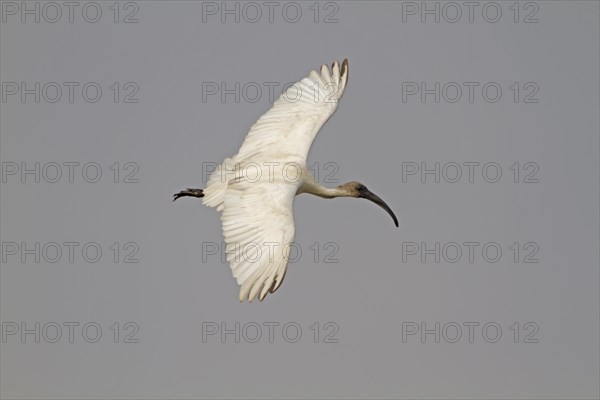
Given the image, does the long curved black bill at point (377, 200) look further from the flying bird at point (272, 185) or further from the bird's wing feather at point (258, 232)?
the bird's wing feather at point (258, 232)

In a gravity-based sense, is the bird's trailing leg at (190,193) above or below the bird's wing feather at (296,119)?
below

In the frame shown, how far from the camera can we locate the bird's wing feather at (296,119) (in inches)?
854

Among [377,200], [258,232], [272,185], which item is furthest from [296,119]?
[258,232]

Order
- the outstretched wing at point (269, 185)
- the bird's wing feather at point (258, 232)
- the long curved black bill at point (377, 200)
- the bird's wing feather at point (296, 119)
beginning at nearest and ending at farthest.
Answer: the bird's wing feather at point (258, 232) → the outstretched wing at point (269, 185) → the bird's wing feather at point (296, 119) → the long curved black bill at point (377, 200)

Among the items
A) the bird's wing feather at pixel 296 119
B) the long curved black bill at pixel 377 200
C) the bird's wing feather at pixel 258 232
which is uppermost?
the bird's wing feather at pixel 296 119

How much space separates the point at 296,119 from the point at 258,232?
16.8 feet

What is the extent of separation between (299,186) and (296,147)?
145 cm

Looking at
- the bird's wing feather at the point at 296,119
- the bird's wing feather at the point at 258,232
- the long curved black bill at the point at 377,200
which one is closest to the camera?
the bird's wing feather at the point at 258,232

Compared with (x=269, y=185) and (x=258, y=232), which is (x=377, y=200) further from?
(x=258, y=232)

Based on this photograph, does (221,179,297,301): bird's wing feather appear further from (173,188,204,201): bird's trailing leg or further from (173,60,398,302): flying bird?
(173,188,204,201): bird's trailing leg

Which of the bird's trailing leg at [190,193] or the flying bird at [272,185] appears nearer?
the flying bird at [272,185]

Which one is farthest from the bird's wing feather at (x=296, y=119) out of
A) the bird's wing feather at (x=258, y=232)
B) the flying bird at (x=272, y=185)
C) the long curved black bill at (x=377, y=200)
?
the bird's wing feather at (x=258, y=232)

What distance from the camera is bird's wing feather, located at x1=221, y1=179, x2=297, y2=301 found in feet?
55.9

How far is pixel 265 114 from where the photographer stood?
22891 millimetres
